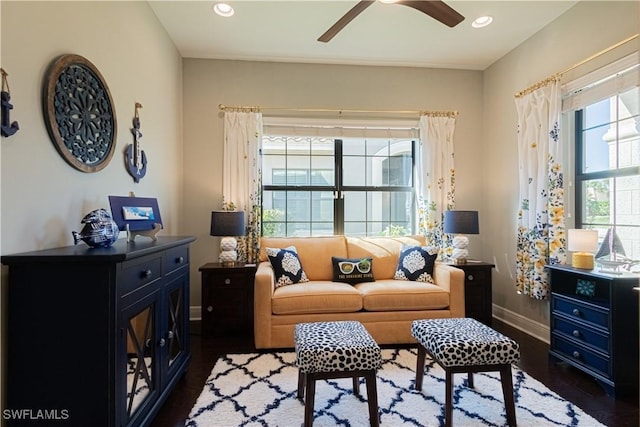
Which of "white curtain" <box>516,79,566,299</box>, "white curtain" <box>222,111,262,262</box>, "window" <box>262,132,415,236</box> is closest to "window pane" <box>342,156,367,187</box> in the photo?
"window" <box>262,132,415,236</box>

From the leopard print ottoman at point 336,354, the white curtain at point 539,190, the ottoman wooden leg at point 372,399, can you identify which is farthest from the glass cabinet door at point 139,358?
the white curtain at point 539,190

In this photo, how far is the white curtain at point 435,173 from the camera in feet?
12.0

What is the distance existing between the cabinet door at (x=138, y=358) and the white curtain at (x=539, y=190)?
9.73 feet

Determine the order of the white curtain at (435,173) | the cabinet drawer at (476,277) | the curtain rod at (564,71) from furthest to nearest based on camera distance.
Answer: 1. the white curtain at (435,173)
2. the cabinet drawer at (476,277)
3. the curtain rod at (564,71)

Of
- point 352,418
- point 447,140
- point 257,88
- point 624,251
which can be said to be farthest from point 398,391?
point 257,88

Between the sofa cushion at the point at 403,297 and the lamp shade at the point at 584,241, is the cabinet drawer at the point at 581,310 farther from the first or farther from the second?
the sofa cushion at the point at 403,297

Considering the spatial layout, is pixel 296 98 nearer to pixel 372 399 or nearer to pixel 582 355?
pixel 372 399

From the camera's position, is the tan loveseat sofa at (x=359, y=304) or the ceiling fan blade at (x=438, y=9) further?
the tan loveseat sofa at (x=359, y=304)

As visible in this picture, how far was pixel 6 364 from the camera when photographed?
49.7 inches

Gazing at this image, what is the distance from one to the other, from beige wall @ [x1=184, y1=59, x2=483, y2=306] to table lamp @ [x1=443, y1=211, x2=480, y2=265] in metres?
0.60

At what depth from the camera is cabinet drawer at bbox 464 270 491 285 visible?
3164 millimetres

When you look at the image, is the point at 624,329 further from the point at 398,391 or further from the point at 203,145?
the point at 203,145

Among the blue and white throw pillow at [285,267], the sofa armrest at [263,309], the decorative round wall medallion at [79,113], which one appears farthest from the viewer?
the blue and white throw pillow at [285,267]

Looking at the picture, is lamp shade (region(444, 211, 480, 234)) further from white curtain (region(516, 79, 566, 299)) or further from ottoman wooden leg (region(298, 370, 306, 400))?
ottoman wooden leg (region(298, 370, 306, 400))
